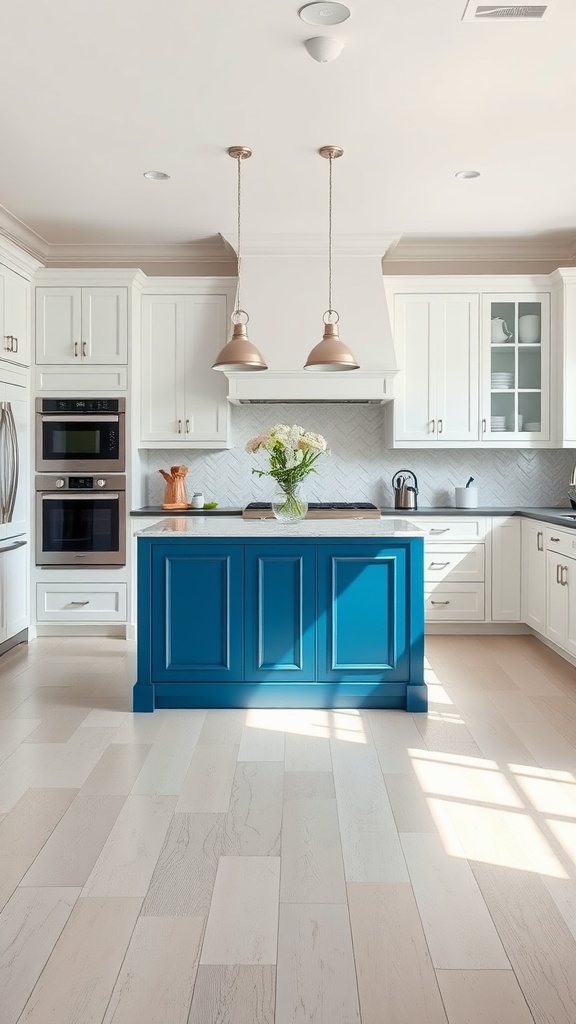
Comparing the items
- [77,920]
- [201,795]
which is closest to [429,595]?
[201,795]

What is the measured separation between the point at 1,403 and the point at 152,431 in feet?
A: 3.70

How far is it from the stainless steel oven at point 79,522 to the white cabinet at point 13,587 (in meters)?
0.19

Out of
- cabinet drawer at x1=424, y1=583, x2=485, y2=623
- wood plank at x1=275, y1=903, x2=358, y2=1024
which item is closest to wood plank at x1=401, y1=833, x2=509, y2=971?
wood plank at x1=275, y1=903, x2=358, y2=1024

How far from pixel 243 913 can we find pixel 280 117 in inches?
129

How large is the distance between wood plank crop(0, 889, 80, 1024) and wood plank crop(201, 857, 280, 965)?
37cm

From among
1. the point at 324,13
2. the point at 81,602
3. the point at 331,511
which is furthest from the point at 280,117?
the point at 81,602

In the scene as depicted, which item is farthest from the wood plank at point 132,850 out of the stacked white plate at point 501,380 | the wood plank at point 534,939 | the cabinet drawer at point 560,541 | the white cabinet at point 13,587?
the stacked white plate at point 501,380

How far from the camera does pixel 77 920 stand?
2029 millimetres

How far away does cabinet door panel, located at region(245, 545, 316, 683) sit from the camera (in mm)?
3889

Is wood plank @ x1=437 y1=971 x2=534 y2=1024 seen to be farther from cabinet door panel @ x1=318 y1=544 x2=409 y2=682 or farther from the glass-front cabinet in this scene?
the glass-front cabinet

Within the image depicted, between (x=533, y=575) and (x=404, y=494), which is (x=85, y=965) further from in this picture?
(x=404, y=494)

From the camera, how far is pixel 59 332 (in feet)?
18.1

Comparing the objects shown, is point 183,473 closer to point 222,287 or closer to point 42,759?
point 222,287

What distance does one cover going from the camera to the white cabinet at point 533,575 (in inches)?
202
